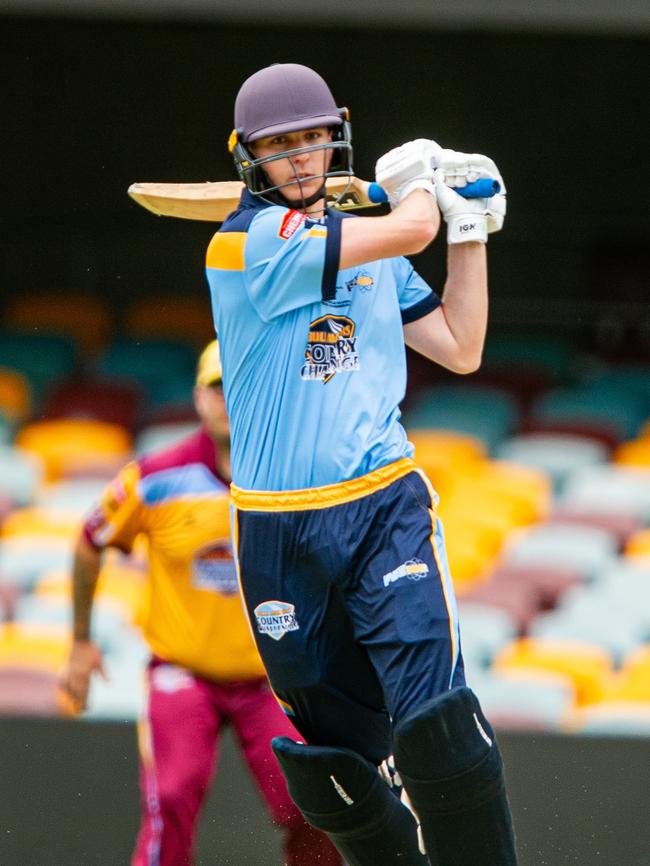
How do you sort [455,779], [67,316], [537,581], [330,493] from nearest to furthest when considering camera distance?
[455,779] → [330,493] → [537,581] → [67,316]

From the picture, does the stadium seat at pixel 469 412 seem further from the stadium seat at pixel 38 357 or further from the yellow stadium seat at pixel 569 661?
the yellow stadium seat at pixel 569 661

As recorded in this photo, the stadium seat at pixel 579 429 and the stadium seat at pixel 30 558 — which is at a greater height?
the stadium seat at pixel 30 558

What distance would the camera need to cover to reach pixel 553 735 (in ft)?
15.3

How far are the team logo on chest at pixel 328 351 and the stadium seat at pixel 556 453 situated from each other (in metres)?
5.32

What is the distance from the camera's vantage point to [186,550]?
451 cm

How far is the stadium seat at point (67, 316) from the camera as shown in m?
10.0

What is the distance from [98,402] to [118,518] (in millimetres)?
4715

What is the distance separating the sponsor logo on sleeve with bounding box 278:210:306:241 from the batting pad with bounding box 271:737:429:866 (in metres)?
0.94

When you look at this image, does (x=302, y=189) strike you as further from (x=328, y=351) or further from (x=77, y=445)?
(x=77, y=445)

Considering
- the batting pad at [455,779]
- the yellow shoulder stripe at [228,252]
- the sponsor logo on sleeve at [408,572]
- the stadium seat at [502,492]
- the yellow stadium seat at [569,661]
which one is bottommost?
the stadium seat at [502,492]

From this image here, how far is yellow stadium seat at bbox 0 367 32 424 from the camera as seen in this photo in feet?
30.0

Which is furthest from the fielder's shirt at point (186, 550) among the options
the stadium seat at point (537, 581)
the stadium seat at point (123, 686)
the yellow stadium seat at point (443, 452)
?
the yellow stadium seat at point (443, 452)

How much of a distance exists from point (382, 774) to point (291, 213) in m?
1.09

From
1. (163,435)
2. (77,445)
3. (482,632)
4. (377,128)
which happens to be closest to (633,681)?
(482,632)
